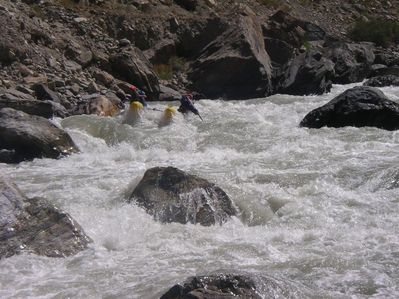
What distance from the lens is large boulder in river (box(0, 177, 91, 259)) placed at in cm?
674

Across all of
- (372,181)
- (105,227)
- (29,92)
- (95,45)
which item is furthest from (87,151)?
(95,45)

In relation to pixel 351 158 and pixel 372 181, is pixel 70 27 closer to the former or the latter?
pixel 351 158

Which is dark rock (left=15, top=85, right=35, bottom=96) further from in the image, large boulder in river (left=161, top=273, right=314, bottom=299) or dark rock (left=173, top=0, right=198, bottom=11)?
dark rock (left=173, top=0, right=198, bottom=11)

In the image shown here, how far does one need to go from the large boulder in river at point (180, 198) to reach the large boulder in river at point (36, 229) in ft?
4.00

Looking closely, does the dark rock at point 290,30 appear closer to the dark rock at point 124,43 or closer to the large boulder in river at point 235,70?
the large boulder in river at point 235,70

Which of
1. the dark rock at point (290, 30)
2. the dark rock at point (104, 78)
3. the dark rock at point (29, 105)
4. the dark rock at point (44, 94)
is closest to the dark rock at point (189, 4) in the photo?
the dark rock at point (290, 30)

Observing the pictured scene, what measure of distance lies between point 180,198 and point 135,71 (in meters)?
10.5

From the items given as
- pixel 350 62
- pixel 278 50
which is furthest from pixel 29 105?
pixel 350 62

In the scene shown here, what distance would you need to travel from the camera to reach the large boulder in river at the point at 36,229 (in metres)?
6.74

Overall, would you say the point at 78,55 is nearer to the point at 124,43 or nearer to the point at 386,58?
the point at 124,43

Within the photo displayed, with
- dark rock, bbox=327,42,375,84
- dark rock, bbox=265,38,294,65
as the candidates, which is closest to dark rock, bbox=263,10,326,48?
dark rock, bbox=265,38,294,65

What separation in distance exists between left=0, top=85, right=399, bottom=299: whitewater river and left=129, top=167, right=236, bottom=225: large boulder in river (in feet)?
0.52

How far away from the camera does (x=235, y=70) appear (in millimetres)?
19156

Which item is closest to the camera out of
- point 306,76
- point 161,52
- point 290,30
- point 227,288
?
point 227,288
